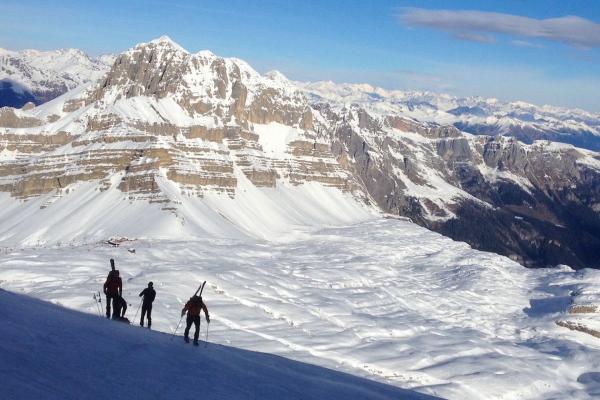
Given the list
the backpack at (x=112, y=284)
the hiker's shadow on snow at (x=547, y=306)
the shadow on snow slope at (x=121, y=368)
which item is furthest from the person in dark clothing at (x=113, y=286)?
the hiker's shadow on snow at (x=547, y=306)

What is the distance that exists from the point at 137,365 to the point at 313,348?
3986 centimetres

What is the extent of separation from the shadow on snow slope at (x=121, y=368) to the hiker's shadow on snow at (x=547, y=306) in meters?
87.5

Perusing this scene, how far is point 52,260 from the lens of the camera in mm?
76438

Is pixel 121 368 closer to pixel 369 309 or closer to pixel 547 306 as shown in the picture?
pixel 369 309

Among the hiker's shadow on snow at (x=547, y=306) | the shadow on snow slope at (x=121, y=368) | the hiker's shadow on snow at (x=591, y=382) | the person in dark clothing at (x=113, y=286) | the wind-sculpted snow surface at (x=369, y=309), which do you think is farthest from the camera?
the hiker's shadow on snow at (x=547, y=306)

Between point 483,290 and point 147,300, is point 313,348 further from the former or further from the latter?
point 483,290

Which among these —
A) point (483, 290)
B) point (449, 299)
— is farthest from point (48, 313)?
point (483, 290)

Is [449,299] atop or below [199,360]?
below

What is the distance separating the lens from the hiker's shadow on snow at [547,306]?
111 meters

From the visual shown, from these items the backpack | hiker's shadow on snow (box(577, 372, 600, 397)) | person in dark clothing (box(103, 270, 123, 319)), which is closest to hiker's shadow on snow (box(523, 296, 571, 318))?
hiker's shadow on snow (box(577, 372, 600, 397))

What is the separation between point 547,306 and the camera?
380 ft

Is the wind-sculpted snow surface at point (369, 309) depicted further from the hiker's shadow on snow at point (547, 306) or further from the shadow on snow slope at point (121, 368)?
the shadow on snow slope at point (121, 368)

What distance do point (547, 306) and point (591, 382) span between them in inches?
1738

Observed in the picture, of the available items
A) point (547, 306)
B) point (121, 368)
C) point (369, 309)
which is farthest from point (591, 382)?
point (121, 368)
